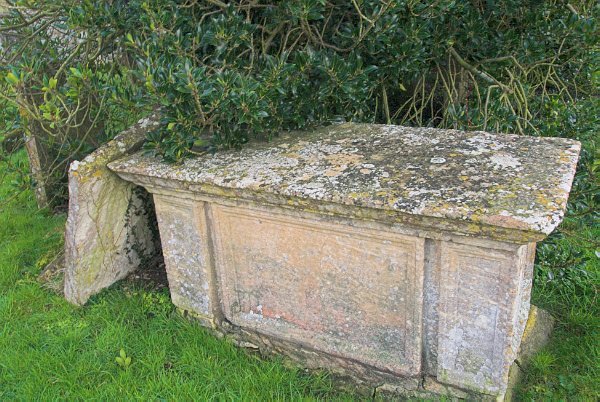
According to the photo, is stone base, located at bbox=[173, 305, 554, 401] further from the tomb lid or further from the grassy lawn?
the tomb lid

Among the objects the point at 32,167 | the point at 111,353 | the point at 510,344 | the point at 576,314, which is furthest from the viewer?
the point at 32,167

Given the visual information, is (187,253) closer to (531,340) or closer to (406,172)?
(406,172)

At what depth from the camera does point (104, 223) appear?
3.12 metres

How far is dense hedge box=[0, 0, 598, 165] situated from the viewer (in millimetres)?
2475

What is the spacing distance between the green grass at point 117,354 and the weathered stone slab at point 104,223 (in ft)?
0.48

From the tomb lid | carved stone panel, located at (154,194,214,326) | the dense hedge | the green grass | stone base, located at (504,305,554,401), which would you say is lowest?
stone base, located at (504,305,554,401)

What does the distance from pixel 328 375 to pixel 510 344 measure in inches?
35.7

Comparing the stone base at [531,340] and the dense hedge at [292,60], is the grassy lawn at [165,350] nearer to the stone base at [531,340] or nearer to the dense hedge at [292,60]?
the stone base at [531,340]

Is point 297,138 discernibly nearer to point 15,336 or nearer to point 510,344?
point 510,344

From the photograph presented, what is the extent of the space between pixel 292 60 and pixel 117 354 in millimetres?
1811

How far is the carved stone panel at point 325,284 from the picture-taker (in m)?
2.26

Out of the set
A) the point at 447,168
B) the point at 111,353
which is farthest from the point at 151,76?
the point at 111,353

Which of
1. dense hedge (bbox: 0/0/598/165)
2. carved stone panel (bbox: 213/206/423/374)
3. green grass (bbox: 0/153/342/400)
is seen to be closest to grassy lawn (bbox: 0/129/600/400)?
green grass (bbox: 0/153/342/400)

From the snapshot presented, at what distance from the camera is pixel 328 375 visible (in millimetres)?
2643
